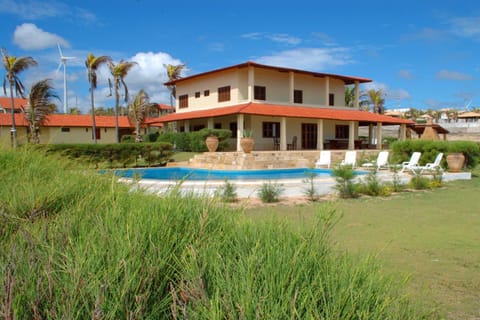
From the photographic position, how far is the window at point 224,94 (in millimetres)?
29184

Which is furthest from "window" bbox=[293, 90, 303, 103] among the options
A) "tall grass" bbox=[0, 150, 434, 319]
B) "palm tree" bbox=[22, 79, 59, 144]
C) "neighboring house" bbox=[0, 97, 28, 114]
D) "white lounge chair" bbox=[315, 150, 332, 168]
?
"neighboring house" bbox=[0, 97, 28, 114]

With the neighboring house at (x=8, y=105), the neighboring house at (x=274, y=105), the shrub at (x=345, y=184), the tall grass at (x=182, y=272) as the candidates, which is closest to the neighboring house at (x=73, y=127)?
the neighboring house at (x=8, y=105)

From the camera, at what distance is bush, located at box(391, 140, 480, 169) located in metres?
15.9

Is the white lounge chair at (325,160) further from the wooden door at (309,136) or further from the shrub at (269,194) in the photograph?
the shrub at (269,194)

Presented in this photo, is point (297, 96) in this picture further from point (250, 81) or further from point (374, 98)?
point (374, 98)

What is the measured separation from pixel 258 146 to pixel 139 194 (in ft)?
83.1

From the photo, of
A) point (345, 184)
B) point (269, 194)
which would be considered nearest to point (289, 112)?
point (345, 184)

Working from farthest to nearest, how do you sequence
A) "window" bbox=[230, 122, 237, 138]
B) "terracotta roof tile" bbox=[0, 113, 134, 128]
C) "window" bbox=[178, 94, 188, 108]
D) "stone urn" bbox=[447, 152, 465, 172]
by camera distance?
"terracotta roof tile" bbox=[0, 113, 134, 128] → "window" bbox=[178, 94, 188, 108] → "window" bbox=[230, 122, 237, 138] → "stone urn" bbox=[447, 152, 465, 172]

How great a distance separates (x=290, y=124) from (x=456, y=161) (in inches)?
629

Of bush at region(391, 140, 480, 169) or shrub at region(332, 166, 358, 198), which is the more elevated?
bush at region(391, 140, 480, 169)

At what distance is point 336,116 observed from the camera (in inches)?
1128

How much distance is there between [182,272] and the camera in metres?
2.01

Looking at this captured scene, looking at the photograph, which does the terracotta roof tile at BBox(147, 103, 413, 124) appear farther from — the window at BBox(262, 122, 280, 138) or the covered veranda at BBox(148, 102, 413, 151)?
the window at BBox(262, 122, 280, 138)

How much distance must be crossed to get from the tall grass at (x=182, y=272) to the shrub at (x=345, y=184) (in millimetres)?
8116
